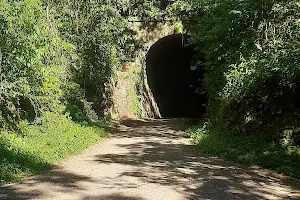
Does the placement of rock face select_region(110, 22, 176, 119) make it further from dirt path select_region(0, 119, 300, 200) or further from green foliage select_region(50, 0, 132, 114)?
dirt path select_region(0, 119, 300, 200)

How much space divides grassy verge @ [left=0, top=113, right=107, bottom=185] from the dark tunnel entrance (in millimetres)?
13035

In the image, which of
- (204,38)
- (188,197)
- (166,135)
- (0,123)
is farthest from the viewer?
(204,38)

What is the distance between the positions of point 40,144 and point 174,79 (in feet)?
70.2

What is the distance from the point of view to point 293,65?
822 centimetres

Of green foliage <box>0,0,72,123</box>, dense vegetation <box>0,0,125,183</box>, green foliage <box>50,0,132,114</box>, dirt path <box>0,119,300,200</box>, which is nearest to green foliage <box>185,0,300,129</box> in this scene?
dirt path <box>0,119,300,200</box>

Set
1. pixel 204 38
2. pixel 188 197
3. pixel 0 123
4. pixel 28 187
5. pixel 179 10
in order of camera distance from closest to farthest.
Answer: pixel 188 197
pixel 28 187
pixel 0 123
pixel 204 38
pixel 179 10

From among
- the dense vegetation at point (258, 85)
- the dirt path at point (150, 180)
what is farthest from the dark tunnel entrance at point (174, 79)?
the dirt path at point (150, 180)

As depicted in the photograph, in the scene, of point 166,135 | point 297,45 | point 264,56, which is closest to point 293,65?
point 297,45

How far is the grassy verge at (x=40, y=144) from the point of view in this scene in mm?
6730

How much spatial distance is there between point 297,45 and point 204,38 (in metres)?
6.45

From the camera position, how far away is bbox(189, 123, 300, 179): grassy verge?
23.7ft

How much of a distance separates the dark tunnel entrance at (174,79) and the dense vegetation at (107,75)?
368 inches

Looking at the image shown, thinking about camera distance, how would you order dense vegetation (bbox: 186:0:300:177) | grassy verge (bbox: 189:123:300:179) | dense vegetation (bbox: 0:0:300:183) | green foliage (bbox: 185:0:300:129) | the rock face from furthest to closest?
the rock face → green foliage (bbox: 185:0:300:129) → dense vegetation (bbox: 186:0:300:177) → dense vegetation (bbox: 0:0:300:183) → grassy verge (bbox: 189:123:300:179)

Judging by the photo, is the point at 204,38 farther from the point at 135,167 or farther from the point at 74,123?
the point at 135,167
